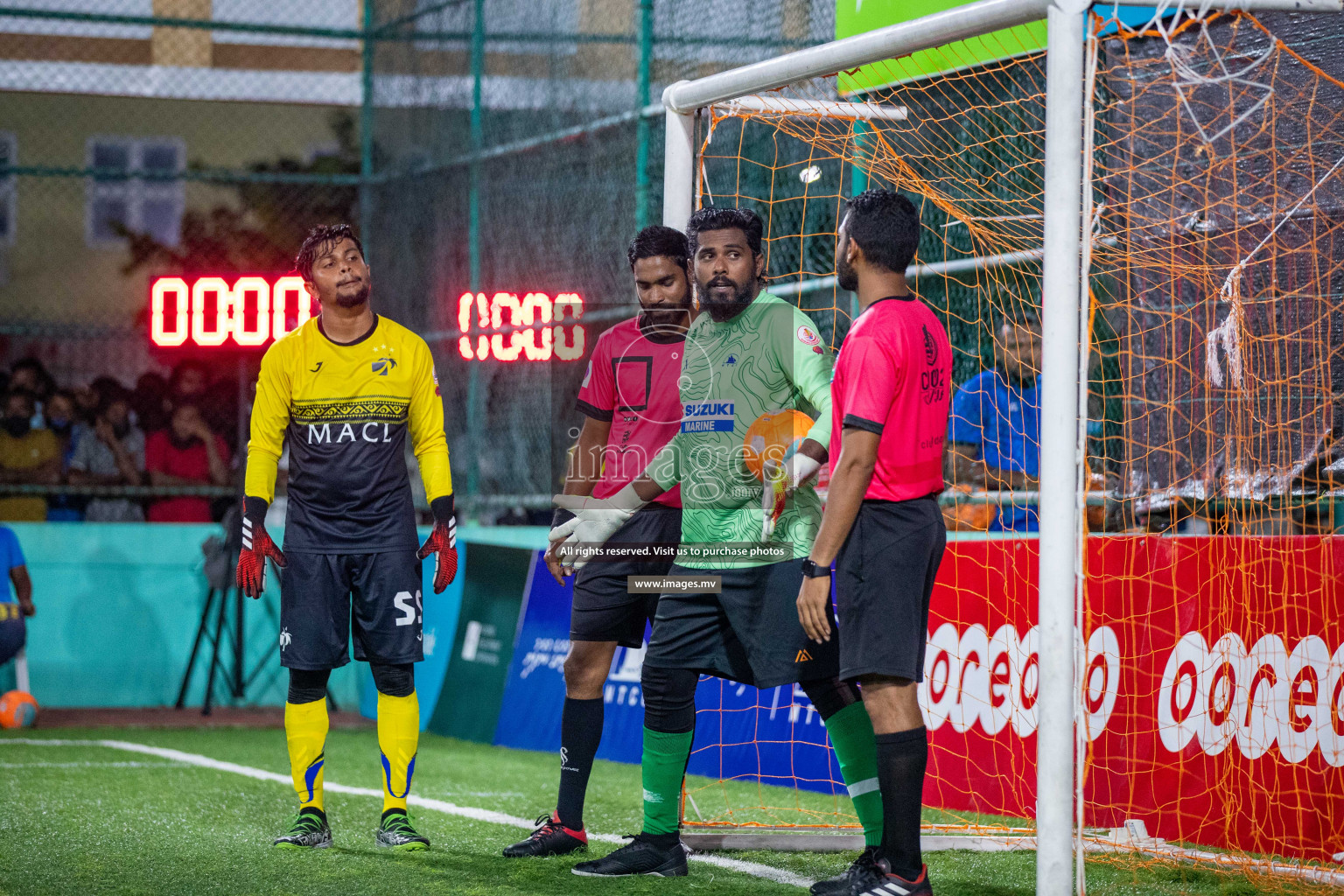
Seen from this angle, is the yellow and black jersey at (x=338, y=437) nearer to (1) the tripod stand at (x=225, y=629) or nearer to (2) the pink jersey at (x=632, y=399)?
(2) the pink jersey at (x=632, y=399)

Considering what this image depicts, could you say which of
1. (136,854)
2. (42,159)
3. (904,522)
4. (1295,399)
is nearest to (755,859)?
(904,522)

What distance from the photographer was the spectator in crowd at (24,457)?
1092cm

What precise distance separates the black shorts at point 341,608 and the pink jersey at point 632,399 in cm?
75

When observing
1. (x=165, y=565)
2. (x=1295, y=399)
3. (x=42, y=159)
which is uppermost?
(x=42, y=159)

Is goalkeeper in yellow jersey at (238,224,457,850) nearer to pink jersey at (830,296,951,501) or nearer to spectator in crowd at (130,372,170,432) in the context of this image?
pink jersey at (830,296,951,501)

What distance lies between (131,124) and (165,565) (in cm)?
473

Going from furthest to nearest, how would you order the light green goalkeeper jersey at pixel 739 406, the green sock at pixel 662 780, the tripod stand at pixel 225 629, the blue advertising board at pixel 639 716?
the tripod stand at pixel 225 629 → the blue advertising board at pixel 639 716 → the green sock at pixel 662 780 → the light green goalkeeper jersey at pixel 739 406

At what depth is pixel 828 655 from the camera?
14.4 feet

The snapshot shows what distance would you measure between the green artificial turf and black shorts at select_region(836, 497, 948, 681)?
84 centimetres

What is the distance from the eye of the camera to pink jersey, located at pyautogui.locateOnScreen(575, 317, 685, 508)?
16.0ft

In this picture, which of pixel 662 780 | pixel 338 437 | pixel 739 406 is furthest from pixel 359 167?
pixel 662 780

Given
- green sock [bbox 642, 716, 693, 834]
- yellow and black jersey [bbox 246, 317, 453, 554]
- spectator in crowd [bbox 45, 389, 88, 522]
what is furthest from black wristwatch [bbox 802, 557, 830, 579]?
spectator in crowd [bbox 45, 389, 88, 522]

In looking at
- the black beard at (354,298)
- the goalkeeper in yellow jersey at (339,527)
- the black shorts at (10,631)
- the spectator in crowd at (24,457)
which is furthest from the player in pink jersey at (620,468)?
the spectator in crowd at (24,457)

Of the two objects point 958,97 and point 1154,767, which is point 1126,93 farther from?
point 1154,767
